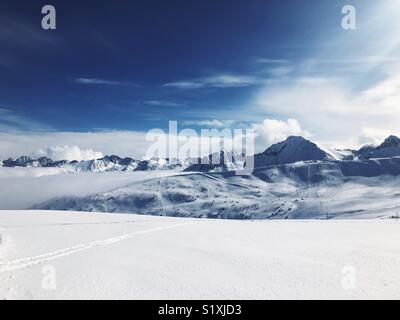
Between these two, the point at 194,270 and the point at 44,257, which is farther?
the point at 44,257

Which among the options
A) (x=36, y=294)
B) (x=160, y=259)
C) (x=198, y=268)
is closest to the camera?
(x=36, y=294)

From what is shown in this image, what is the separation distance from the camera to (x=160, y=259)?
19.2 m

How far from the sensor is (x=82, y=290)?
13.2m

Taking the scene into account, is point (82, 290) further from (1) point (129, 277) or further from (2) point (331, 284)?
(2) point (331, 284)

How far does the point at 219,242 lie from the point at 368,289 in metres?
13.9

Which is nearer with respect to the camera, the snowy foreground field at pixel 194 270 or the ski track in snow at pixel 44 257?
the snowy foreground field at pixel 194 270

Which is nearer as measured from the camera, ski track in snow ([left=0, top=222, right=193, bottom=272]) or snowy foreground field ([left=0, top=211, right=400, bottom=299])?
snowy foreground field ([left=0, top=211, right=400, bottom=299])

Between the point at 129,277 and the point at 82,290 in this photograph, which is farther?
the point at 129,277

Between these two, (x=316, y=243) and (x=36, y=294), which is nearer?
(x=36, y=294)
